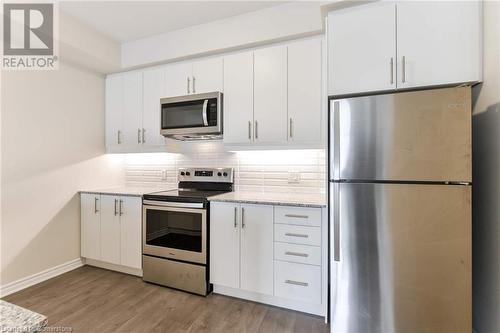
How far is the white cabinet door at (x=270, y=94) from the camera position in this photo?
2.36 meters

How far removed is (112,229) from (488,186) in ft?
10.8

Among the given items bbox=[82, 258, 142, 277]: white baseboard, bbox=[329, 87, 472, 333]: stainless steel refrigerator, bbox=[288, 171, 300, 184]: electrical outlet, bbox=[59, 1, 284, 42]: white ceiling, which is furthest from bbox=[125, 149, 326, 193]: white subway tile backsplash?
bbox=[59, 1, 284, 42]: white ceiling

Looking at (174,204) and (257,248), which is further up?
(174,204)

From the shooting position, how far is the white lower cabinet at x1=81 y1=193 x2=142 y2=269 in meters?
2.64

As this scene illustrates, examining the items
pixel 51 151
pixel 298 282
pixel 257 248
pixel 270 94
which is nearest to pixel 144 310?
pixel 257 248

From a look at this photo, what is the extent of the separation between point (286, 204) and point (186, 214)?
996mm

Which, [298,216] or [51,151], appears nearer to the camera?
[298,216]

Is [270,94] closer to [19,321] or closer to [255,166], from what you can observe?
[255,166]

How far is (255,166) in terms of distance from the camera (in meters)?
2.79

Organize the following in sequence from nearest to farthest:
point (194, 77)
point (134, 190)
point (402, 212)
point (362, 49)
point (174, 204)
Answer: point (402, 212) < point (362, 49) < point (174, 204) < point (194, 77) < point (134, 190)

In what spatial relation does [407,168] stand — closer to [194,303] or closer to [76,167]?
[194,303]

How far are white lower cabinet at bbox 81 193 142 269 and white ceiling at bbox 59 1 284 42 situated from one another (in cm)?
183

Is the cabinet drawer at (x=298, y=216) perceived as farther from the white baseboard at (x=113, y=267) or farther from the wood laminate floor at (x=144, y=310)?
the white baseboard at (x=113, y=267)

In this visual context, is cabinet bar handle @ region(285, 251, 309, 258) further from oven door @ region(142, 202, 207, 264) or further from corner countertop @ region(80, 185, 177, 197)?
corner countertop @ region(80, 185, 177, 197)
